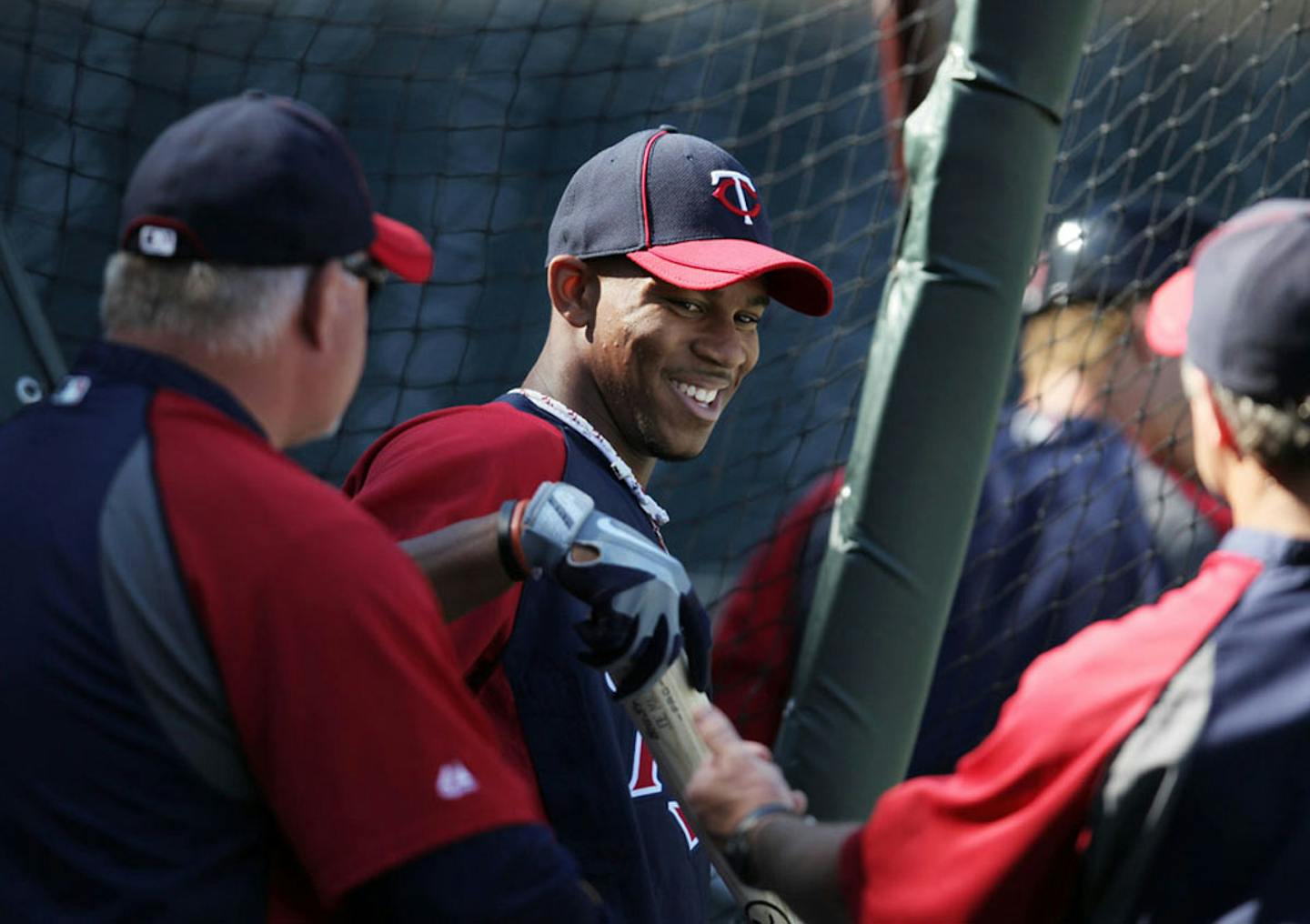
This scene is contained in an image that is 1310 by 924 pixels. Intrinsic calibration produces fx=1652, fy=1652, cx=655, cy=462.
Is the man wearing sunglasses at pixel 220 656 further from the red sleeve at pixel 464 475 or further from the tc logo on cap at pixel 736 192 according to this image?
the tc logo on cap at pixel 736 192

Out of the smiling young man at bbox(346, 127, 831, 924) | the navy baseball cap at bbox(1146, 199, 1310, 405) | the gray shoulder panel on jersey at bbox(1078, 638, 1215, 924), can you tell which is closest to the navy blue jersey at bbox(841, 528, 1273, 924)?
the gray shoulder panel on jersey at bbox(1078, 638, 1215, 924)

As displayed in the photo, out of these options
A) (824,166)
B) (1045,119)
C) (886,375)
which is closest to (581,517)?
(886,375)

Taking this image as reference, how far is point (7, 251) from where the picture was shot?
95.5 inches

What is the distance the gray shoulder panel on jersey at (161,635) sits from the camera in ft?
4.00

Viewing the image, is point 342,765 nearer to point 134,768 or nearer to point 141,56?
point 134,768

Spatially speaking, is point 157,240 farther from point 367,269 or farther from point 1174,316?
point 1174,316

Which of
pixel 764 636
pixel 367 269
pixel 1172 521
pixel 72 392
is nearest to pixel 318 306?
pixel 367 269

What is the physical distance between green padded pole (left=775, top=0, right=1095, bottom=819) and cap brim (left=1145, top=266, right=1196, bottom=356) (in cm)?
62

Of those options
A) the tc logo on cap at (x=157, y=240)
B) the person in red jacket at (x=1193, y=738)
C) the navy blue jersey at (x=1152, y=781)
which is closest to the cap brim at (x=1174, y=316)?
the person in red jacket at (x=1193, y=738)

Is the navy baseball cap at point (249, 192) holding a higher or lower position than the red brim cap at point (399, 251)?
higher

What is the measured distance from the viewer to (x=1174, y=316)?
1514 millimetres

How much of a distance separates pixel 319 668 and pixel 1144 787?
643 millimetres

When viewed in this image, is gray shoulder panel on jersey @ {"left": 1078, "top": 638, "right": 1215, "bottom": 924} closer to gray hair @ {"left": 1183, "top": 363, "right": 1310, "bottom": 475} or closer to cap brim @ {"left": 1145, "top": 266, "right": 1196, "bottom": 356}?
gray hair @ {"left": 1183, "top": 363, "right": 1310, "bottom": 475}

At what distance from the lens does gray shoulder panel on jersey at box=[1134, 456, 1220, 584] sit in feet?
9.35
